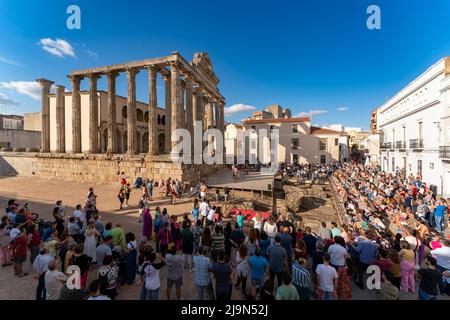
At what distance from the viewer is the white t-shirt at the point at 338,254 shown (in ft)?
13.4

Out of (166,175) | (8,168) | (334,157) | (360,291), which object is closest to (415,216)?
(360,291)

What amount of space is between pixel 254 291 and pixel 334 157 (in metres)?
32.2

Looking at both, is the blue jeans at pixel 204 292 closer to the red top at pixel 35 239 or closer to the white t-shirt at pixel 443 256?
the red top at pixel 35 239

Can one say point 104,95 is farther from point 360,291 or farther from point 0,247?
point 360,291

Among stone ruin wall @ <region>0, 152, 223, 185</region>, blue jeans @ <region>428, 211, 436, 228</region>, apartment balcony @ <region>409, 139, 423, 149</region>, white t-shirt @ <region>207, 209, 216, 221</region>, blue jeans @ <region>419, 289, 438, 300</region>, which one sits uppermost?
apartment balcony @ <region>409, 139, 423, 149</region>

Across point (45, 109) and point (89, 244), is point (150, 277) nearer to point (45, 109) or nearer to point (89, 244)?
point (89, 244)

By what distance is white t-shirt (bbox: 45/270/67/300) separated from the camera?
3.30 metres

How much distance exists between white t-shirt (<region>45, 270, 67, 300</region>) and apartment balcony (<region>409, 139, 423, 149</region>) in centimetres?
2375

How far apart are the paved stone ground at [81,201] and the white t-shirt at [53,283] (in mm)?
1132

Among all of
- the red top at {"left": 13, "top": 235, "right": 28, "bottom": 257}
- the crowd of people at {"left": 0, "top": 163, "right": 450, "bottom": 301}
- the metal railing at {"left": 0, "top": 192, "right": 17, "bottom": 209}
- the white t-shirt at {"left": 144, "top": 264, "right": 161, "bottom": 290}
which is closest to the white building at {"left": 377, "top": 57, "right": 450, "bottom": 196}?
the crowd of people at {"left": 0, "top": 163, "right": 450, "bottom": 301}

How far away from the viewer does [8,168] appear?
20.1 metres

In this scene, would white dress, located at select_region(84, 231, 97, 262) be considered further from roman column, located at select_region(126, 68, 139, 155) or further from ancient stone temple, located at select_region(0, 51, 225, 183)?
roman column, located at select_region(126, 68, 139, 155)

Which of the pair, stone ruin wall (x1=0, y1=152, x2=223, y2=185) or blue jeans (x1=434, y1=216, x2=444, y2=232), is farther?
stone ruin wall (x1=0, y1=152, x2=223, y2=185)

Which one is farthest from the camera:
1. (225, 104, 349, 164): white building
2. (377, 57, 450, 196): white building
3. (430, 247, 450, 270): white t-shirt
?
(225, 104, 349, 164): white building
